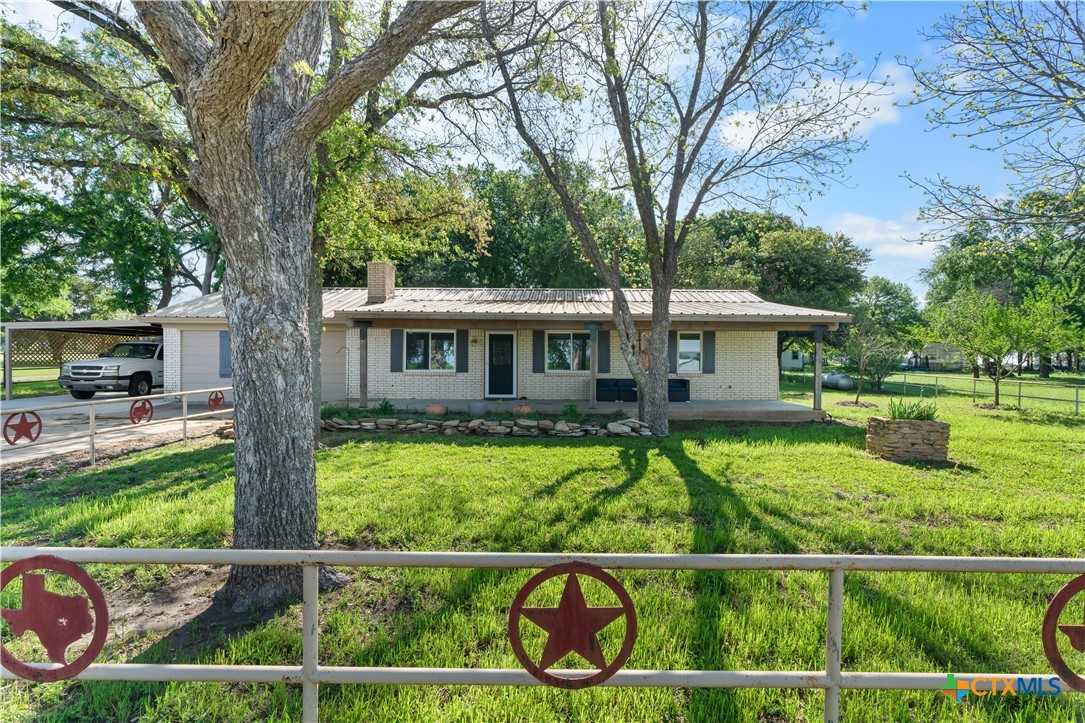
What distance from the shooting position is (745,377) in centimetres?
1441

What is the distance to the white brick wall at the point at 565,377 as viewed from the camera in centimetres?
1433

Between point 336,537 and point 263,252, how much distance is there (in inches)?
109

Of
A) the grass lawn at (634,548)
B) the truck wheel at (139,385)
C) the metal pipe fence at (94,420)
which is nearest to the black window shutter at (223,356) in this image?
the truck wheel at (139,385)

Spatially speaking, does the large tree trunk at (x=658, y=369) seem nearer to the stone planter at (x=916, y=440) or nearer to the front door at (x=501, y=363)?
the stone planter at (x=916, y=440)

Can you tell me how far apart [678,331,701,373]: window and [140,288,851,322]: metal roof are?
967 millimetres

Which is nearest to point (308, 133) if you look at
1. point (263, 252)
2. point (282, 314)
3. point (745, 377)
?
point (263, 252)

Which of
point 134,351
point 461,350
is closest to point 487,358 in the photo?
point 461,350

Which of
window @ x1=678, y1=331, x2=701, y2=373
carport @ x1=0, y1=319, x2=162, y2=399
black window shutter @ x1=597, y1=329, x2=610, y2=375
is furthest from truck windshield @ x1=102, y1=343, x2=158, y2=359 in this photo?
window @ x1=678, y1=331, x2=701, y2=373

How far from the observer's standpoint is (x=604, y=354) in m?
14.4

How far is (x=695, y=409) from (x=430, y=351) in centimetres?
785

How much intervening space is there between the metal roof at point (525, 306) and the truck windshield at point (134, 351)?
180 cm

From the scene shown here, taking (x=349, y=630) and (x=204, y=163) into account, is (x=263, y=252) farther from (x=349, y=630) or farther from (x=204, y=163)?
(x=349, y=630)

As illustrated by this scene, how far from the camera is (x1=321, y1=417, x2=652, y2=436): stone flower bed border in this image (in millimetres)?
10180

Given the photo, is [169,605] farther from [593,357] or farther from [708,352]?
[708,352]
